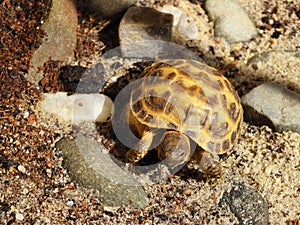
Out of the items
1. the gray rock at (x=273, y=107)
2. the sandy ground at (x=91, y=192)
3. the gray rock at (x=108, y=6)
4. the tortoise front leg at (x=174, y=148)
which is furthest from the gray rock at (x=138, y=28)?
the tortoise front leg at (x=174, y=148)

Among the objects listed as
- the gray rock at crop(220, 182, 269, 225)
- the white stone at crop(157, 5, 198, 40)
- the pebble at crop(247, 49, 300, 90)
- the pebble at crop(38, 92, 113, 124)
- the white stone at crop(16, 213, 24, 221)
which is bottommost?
the gray rock at crop(220, 182, 269, 225)

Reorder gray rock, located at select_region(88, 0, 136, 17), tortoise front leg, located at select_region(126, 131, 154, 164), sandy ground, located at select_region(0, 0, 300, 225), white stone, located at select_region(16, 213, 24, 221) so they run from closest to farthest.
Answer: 1. white stone, located at select_region(16, 213, 24, 221)
2. sandy ground, located at select_region(0, 0, 300, 225)
3. tortoise front leg, located at select_region(126, 131, 154, 164)
4. gray rock, located at select_region(88, 0, 136, 17)

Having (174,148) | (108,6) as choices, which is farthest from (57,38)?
(174,148)

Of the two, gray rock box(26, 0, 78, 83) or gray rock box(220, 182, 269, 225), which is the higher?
gray rock box(26, 0, 78, 83)

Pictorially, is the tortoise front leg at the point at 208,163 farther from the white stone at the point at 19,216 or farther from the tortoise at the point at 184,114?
the white stone at the point at 19,216

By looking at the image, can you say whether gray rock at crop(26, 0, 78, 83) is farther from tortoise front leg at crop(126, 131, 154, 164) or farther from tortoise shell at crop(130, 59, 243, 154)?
tortoise front leg at crop(126, 131, 154, 164)

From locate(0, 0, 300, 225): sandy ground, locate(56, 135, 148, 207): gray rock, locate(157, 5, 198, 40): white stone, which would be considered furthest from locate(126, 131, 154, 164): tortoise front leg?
locate(157, 5, 198, 40): white stone

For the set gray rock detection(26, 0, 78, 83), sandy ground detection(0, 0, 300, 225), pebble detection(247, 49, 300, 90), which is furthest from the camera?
pebble detection(247, 49, 300, 90)

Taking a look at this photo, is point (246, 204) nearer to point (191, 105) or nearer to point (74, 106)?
point (191, 105)
